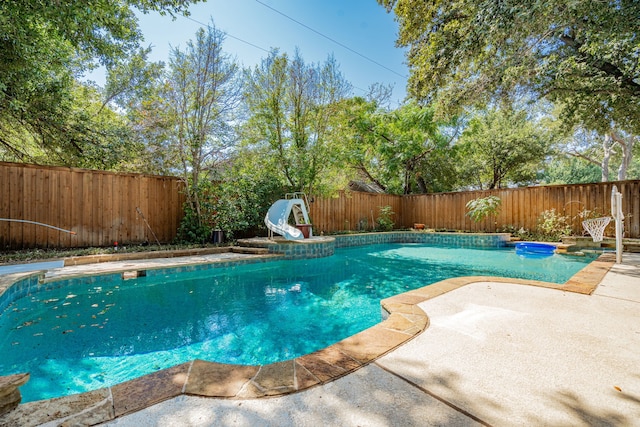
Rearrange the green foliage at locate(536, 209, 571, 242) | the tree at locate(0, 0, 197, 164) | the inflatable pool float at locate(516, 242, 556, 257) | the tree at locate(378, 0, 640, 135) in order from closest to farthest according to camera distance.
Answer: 1. the tree at locate(0, 0, 197, 164)
2. the tree at locate(378, 0, 640, 135)
3. the inflatable pool float at locate(516, 242, 556, 257)
4. the green foliage at locate(536, 209, 571, 242)

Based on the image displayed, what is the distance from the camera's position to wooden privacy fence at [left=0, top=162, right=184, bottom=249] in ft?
18.0

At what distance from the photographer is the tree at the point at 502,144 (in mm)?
12812

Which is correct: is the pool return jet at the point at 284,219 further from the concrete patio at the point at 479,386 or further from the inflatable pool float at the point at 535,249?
the inflatable pool float at the point at 535,249

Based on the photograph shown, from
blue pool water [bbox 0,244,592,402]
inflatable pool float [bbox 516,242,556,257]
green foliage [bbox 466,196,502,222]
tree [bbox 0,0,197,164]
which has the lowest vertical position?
blue pool water [bbox 0,244,592,402]

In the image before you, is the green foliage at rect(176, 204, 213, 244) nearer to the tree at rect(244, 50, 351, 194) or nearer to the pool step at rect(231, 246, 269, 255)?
the pool step at rect(231, 246, 269, 255)

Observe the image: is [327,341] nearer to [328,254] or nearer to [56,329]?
[56,329]

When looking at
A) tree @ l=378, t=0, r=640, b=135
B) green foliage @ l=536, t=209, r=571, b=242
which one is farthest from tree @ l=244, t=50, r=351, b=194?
green foliage @ l=536, t=209, r=571, b=242

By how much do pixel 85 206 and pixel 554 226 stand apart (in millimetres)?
12876

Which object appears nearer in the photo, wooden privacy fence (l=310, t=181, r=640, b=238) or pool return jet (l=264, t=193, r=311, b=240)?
pool return jet (l=264, t=193, r=311, b=240)

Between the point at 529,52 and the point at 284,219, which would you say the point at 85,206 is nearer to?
the point at 284,219

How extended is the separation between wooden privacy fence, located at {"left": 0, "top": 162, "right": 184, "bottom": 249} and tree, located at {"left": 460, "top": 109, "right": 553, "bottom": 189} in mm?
12645

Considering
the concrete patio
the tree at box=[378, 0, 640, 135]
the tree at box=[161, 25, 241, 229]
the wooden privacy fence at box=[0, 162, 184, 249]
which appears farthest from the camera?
the tree at box=[161, 25, 241, 229]

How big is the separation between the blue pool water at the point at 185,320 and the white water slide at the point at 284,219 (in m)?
1.64

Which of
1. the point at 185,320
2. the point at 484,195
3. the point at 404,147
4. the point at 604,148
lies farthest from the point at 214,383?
the point at 604,148
